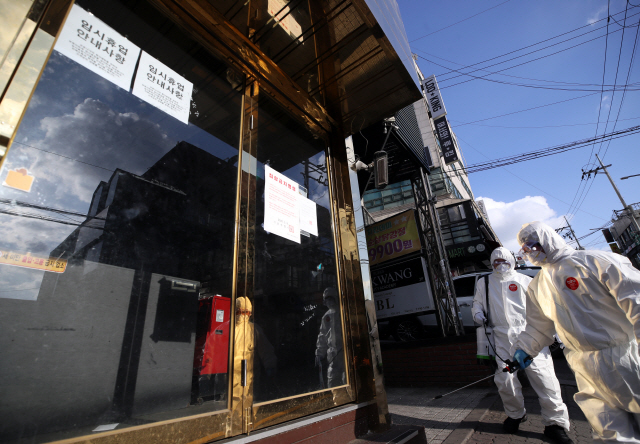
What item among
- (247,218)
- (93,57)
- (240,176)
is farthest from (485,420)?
(93,57)

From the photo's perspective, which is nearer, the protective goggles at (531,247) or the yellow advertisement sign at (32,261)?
the yellow advertisement sign at (32,261)

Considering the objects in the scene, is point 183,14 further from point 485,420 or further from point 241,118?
point 485,420

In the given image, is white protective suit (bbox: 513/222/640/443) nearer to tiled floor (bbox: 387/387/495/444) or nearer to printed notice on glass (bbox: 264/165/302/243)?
tiled floor (bbox: 387/387/495/444)

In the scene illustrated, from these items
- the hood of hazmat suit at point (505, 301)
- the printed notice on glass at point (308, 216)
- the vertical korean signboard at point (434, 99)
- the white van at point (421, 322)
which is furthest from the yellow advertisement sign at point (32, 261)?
the vertical korean signboard at point (434, 99)

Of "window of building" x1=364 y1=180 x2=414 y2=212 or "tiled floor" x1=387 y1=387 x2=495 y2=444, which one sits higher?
"window of building" x1=364 y1=180 x2=414 y2=212

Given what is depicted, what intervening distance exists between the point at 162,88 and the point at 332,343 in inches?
95.7

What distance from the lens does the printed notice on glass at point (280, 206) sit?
2.56 metres

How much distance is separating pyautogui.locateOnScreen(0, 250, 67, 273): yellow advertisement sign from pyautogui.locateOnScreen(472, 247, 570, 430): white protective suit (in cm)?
421

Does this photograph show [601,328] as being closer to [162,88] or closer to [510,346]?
[510,346]

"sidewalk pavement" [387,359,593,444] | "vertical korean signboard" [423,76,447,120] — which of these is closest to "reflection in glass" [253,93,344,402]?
"sidewalk pavement" [387,359,593,444]

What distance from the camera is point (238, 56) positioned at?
8.28 ft

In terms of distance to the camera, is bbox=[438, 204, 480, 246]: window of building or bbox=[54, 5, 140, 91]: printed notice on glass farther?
bbox=[438, 204, 480, 246]: window of building

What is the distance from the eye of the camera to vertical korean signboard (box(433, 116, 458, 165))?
1250 cm

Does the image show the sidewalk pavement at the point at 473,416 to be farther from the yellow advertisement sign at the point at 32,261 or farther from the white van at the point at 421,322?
the yellow advertisement sign at the point at 32,261
